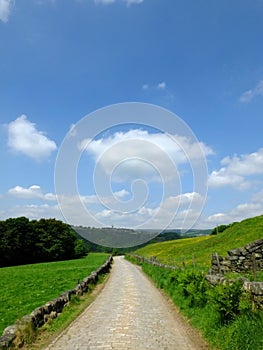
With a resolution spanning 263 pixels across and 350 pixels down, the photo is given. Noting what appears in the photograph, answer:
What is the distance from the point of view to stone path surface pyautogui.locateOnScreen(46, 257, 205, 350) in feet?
28.0

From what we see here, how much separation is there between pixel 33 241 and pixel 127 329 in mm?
82036

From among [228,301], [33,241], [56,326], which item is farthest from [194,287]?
[33,241]

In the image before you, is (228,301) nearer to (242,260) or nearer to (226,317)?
(226,317)

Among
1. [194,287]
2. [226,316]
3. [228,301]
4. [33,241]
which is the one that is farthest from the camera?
[33,241]

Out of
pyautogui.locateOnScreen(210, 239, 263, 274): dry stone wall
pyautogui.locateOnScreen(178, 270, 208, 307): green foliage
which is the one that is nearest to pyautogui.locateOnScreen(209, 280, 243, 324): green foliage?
pyautogui.locateOnScreen(178, 270, 208, 307): green foliage

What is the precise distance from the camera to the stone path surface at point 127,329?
8.55 metres

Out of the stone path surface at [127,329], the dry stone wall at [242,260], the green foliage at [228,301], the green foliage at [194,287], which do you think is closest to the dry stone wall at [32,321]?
the stone path surface at [127,329]

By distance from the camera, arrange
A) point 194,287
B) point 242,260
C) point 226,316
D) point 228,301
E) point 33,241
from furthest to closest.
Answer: point 33,241, point 242,260, point 194,287, point 226,316, point 228,301

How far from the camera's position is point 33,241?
8738 centimetres

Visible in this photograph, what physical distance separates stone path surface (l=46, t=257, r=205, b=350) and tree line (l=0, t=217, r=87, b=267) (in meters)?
71.3

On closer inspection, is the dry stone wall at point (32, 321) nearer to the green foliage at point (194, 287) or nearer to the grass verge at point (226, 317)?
the grass verge at point (226, 317)

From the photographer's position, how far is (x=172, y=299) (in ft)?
53.7

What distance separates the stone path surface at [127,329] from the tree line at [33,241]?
71.3 m

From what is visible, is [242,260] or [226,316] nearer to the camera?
[226,316]
